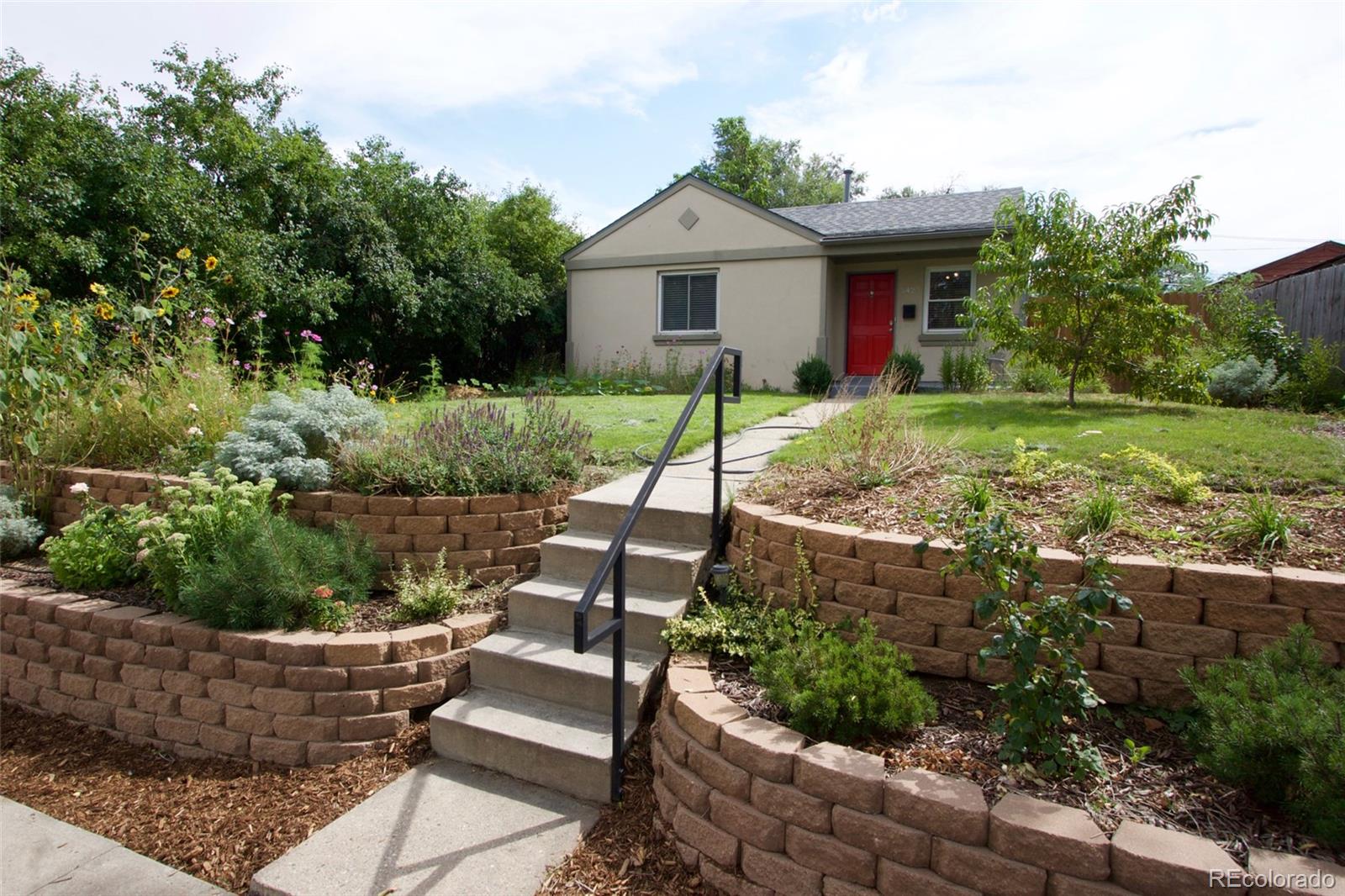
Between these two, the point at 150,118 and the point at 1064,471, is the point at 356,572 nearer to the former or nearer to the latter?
the point at 1064,471

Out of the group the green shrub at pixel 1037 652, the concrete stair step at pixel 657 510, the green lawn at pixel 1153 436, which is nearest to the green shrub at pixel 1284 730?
the green shrub at pixel 1037 652

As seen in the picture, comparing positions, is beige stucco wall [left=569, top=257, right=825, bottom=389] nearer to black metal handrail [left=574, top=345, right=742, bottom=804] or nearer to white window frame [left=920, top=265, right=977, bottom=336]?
white window frame [left=920, top=265, right=977, bottom=336]

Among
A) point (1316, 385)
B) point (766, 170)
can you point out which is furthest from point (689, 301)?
point (766, 170)

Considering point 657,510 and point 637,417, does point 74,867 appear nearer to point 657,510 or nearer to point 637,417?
point 657,510

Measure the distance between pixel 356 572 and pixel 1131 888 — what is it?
346cm

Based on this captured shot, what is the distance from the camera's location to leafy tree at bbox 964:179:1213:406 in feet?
21.4

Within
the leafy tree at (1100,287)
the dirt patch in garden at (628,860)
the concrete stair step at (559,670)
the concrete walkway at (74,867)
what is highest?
the leafy tree at (1100,287)

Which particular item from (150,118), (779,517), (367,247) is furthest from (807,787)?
(150,118)

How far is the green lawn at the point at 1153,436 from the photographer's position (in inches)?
148

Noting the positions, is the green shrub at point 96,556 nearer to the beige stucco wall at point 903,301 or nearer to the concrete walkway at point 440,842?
the concrete walkway at point 440,842

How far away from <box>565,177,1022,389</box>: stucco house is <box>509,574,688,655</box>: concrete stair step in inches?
374

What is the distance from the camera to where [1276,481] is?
11.6 feet

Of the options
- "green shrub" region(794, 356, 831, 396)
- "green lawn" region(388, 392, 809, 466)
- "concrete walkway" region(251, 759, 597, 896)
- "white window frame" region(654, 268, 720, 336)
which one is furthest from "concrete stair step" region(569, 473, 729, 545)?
"white window frame" region(654, 268, 720, 336)

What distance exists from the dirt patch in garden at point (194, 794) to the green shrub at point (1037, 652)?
2.39 meters
